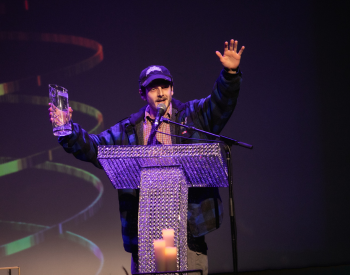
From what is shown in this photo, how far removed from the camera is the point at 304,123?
370cm

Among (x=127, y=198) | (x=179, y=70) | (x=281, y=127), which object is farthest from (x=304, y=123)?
(x=127, y=198)

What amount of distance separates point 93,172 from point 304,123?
2.14m

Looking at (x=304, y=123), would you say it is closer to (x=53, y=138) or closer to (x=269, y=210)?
(x=269, y=210)

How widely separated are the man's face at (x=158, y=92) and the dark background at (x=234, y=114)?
1407mm

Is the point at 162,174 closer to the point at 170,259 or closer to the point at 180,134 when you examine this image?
the point at 170,259

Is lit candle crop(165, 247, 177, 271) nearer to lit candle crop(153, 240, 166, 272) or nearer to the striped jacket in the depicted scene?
lit candle crop(153, 240, 166, 272)

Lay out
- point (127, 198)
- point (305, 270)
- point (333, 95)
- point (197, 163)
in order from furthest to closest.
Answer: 1. point (333, 95)
2. point (305, 270)
3. point (127, 198)
4. point (197, 163)

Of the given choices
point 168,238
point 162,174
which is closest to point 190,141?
point 162,174

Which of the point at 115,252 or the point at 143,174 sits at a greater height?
the point at 143,174

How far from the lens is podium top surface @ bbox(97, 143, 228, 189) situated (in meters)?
1.38

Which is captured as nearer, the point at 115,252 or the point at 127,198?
the point at 127,198

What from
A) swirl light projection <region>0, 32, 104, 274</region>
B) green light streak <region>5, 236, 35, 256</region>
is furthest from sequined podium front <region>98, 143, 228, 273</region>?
green light streak <region>5, 236, 35, 256</region>

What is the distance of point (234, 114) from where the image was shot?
11.8ft

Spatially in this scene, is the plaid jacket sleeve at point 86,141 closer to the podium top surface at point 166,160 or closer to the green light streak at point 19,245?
the podium top surface at point 166,160
